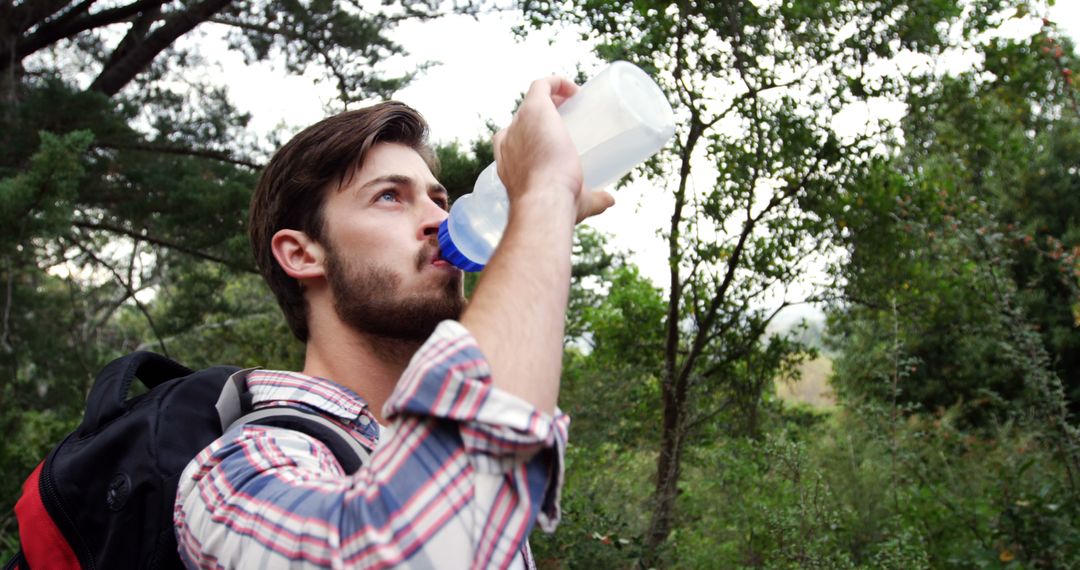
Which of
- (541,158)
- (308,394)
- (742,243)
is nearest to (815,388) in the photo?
(742,243)

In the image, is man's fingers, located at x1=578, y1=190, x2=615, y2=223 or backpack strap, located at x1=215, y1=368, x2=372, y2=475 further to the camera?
backpack strap, located at x1=215, y1=368, x2=372, y2=475

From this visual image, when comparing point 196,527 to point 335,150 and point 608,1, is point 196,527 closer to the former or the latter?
point 335,150

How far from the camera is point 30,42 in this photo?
7672 millimetres

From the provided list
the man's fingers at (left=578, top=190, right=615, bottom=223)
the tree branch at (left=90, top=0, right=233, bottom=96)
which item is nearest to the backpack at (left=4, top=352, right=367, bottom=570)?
the man's fingers at (left=578, top=190, right=615, bottom=223)

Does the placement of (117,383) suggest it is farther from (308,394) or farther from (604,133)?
(604,133)

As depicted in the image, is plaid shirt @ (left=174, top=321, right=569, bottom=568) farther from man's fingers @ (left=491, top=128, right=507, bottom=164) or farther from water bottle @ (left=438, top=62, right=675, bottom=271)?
water bottle @ (left=438, top=62, right=675, bottom=271)

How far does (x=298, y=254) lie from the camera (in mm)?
1613

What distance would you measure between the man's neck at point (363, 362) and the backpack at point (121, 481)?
273 mm

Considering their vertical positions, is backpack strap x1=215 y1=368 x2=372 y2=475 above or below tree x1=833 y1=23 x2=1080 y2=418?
below

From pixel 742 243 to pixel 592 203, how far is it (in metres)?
5.16

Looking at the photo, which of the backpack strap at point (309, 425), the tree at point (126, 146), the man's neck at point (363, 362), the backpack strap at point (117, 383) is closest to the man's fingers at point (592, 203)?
the backpack strap at point (309, 425)

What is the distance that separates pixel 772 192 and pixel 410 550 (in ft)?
18.3

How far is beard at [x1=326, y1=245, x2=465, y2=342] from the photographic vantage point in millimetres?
1448

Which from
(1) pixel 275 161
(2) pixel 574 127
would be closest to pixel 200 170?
(1) pixel 275 161
